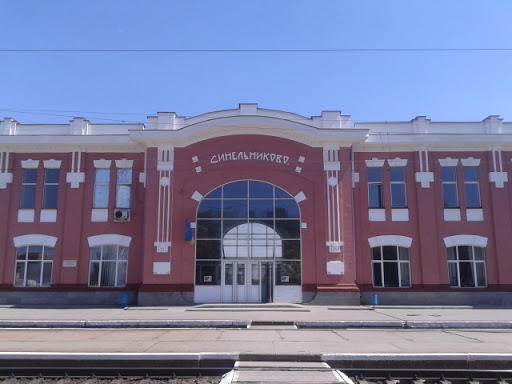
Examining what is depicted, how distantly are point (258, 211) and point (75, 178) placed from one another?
31.7ft

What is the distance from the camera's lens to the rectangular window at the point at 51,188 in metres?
24.8

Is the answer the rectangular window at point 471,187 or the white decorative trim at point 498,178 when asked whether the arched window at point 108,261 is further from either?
the white decorative trim at point 498,178

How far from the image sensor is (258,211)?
23891mm

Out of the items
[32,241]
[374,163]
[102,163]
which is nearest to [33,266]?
[32,241]

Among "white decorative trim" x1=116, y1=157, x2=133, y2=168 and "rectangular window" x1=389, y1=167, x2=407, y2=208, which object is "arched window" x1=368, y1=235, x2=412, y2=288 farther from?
"white decorative trim" x1=116, y1=157, x2=133, y2=168

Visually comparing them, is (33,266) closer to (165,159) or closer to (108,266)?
(108,266)

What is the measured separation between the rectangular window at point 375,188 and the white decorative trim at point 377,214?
9.6 inches

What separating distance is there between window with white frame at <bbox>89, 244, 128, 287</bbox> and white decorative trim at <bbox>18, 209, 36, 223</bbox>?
11.7 ft

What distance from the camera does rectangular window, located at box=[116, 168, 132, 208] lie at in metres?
24.7

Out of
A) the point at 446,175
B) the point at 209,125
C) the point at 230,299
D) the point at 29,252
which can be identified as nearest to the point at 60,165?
the point at 29,252

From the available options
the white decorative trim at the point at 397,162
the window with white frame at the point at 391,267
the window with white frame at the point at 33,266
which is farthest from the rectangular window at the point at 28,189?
the white decorative trim at the point at 397,162

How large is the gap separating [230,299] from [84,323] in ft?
28.8

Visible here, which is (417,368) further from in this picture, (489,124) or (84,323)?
(489,124)

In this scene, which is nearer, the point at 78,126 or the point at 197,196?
the point at 197,196
